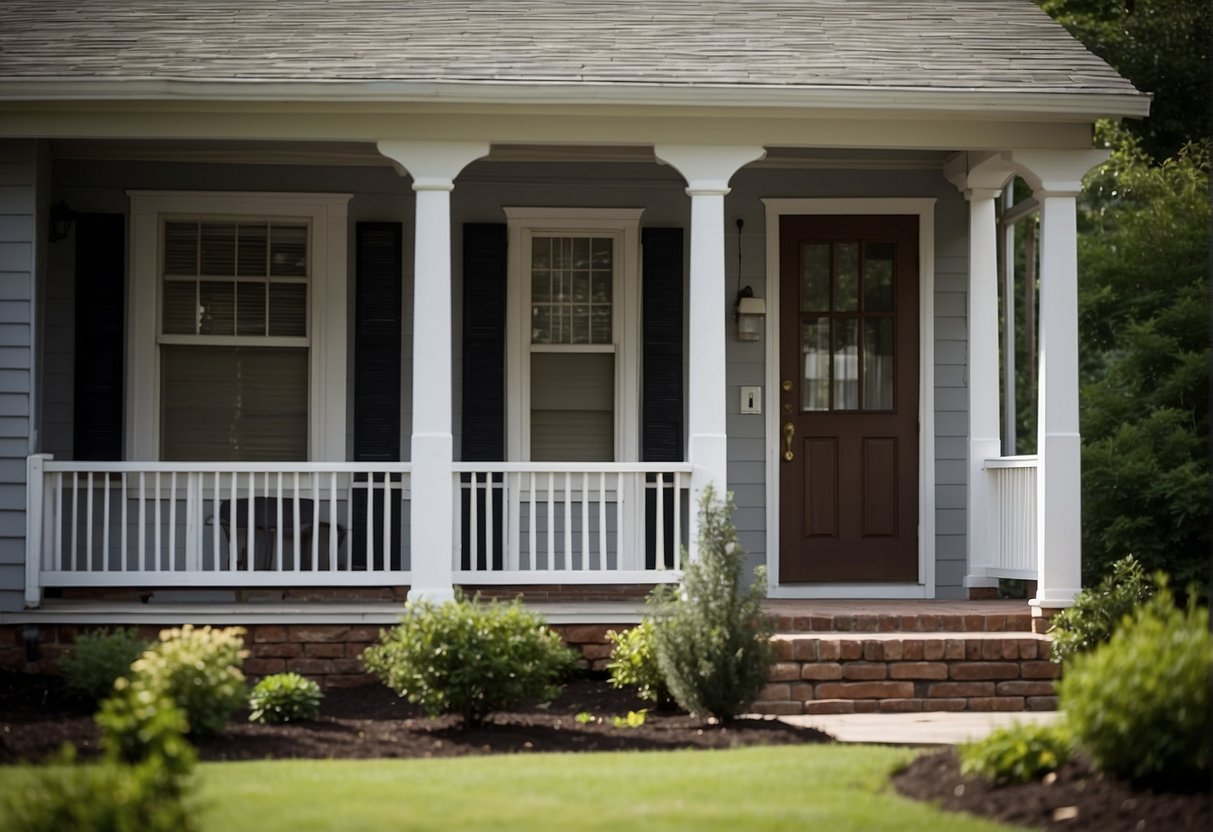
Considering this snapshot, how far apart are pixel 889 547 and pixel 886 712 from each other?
226cm

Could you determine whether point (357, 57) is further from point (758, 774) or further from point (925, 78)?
point (758, 774)

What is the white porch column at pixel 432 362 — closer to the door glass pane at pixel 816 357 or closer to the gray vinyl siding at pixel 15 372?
the gray vinyl siding at pixel 15 372

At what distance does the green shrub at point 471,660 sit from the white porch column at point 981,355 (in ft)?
12.3

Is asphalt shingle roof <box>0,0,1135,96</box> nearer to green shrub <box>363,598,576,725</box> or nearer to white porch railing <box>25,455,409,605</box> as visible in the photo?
white porch railing <box>25,455,409,605</box>

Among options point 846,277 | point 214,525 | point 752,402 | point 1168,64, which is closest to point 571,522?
point 752,402

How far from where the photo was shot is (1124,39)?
1652 cm

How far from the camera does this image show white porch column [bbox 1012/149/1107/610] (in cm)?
859

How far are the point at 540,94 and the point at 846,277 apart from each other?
9.56 feet

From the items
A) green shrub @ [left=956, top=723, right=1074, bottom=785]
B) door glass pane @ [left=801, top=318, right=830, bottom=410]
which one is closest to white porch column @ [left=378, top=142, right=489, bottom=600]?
door glass pane @ [left=801, top=318, right=830, bottom=410]

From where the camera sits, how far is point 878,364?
10.2 metres

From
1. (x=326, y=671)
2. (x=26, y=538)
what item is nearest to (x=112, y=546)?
(x=26, y=538)

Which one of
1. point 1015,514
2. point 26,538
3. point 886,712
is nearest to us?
point 886,712

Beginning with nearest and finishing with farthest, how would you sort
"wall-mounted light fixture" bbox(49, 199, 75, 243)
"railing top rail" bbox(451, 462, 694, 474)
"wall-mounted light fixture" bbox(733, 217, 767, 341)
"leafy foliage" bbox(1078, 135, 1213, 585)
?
"railing top rail" bbox(451, 462, 694, 474), "wall-mounted light fixture" bbox(49, 199, 75, 243), "wall-mounted light fixture" bbox(733, 217, 767, 341), "leafy foliage" bbox(1078, 135, 1213, 585)

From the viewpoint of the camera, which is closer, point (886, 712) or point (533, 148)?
point (886, 712)
